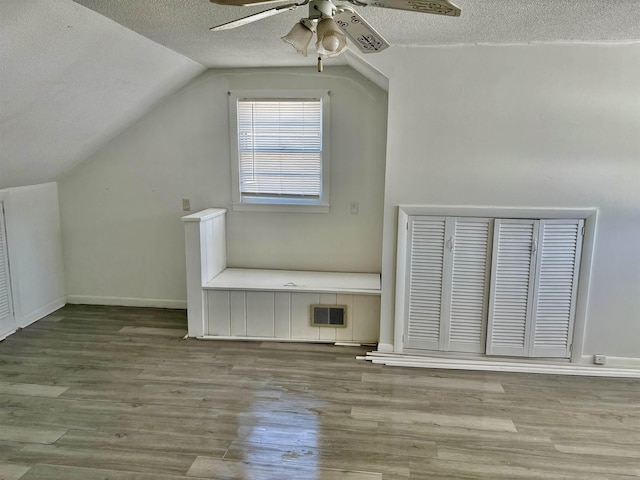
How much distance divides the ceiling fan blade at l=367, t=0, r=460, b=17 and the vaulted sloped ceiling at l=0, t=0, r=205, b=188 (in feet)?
5.41

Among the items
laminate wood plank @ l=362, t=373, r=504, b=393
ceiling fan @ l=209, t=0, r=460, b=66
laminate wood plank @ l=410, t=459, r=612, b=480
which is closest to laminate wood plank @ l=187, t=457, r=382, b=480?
laminate wood plank @ l=410, t=459, r=612, b=480

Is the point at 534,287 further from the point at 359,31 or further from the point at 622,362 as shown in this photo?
the point at 359,31

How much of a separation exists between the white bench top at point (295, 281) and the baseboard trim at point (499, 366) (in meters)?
0.54

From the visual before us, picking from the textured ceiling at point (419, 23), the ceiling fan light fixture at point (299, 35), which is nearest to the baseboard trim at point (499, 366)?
the textured ceiling at point (419, 23)

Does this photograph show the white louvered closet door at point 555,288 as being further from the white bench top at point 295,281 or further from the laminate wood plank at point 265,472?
the laminate wood plank at point 265,472

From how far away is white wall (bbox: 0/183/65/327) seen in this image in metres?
4.22

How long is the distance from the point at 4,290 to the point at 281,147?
8.76ft

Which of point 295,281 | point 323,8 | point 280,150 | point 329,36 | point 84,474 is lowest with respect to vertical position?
point 84,474

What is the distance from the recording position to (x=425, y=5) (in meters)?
1.74

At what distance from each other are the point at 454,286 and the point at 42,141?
3283 mm

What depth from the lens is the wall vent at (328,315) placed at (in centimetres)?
396

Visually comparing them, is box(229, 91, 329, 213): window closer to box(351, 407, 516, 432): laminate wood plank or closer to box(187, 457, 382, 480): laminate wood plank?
box(351, 407, 516, 432): laminate wood plank

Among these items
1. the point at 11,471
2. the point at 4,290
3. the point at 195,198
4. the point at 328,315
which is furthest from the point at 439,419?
the point at 4,290

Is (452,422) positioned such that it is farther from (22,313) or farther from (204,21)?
(22,313)
